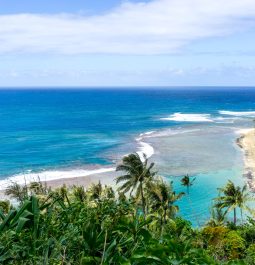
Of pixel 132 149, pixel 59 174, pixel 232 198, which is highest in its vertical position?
pixel 132 149

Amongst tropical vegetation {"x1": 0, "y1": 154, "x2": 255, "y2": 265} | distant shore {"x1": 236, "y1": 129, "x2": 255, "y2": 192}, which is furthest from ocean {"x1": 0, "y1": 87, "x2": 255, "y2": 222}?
tropical vegetation {"x1": 0, "y1": 154, "x2": 255, "y2": 265}

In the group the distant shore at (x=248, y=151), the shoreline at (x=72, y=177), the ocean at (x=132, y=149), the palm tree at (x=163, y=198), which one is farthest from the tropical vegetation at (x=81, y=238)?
the distant shore at (x=248, y=151)

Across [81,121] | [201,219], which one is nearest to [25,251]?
[201,219]

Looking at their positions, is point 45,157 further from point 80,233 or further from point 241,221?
point 80,233

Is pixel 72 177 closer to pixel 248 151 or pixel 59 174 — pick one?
pixel 59 174

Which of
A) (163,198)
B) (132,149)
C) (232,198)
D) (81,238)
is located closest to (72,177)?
(132,149)

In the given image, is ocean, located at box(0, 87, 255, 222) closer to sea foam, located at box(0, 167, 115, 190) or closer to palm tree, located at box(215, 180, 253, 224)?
sea foam, located at box(0, 167, 115, 190)

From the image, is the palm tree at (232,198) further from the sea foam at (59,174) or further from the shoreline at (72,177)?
the sea foam at (59,174)

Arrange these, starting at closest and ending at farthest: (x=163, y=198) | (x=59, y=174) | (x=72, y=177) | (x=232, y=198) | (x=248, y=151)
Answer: (x=163, y=198)
(x=232, y=198)
(x=72, y=177)
(x=59, y=174)
(x=248, y=151)
